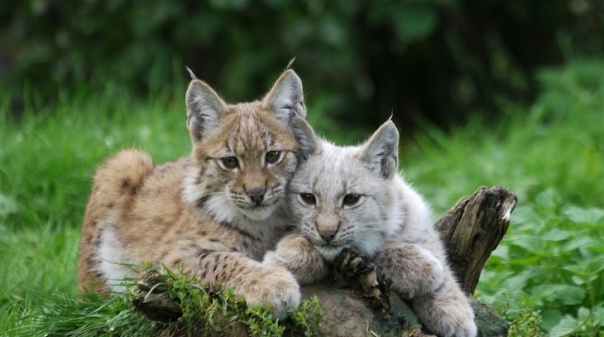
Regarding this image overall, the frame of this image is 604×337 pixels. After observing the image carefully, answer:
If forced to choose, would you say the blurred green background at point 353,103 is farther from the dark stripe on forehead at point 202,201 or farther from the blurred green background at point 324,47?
the dark stripe on forehead at point 202,201

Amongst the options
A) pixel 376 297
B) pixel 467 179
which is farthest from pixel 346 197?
pixel 467 179

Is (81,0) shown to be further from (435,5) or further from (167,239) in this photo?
(167,239)

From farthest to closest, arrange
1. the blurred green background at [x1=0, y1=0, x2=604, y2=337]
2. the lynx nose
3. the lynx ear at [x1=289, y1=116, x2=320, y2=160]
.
A: 1. the blurred green background at [x1=0, y1=0, x2=604, y2=337]
2. the lynx ear at [x1=289, y1=116, x2=320, y2=160]
3. the lynx nose

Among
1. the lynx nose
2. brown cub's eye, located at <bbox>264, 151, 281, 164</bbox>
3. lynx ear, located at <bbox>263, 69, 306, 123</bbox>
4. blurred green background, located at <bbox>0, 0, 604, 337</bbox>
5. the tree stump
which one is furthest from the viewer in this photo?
blurred green background, located at <bbox>0, 0, 604, 337</bbox>

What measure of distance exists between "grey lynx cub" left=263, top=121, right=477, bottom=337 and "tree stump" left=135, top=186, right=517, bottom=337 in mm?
109

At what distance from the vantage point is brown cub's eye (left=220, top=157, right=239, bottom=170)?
546 cm

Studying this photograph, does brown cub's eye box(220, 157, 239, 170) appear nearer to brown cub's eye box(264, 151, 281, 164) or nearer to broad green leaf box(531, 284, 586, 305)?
brown cub's eye box(264, 151, 281, 164)

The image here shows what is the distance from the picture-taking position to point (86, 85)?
10.1 meters

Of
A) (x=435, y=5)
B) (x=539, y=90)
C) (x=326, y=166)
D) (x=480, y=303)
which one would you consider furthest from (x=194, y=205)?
(x=539, y=90)

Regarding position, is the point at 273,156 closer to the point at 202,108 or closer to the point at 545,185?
the point at 202,108

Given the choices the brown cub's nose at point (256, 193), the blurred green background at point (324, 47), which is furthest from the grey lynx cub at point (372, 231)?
the blurred green background at point (324, 47)

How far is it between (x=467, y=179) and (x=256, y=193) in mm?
4043

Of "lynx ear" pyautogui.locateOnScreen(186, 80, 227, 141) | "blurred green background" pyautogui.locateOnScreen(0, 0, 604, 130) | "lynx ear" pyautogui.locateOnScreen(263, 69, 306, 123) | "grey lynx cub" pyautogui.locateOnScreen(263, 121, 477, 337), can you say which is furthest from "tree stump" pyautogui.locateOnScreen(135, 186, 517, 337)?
"blurred green background" pyautogui.locateOnScreen(0, 0, 604, 130)

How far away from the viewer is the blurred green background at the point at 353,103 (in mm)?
6387
